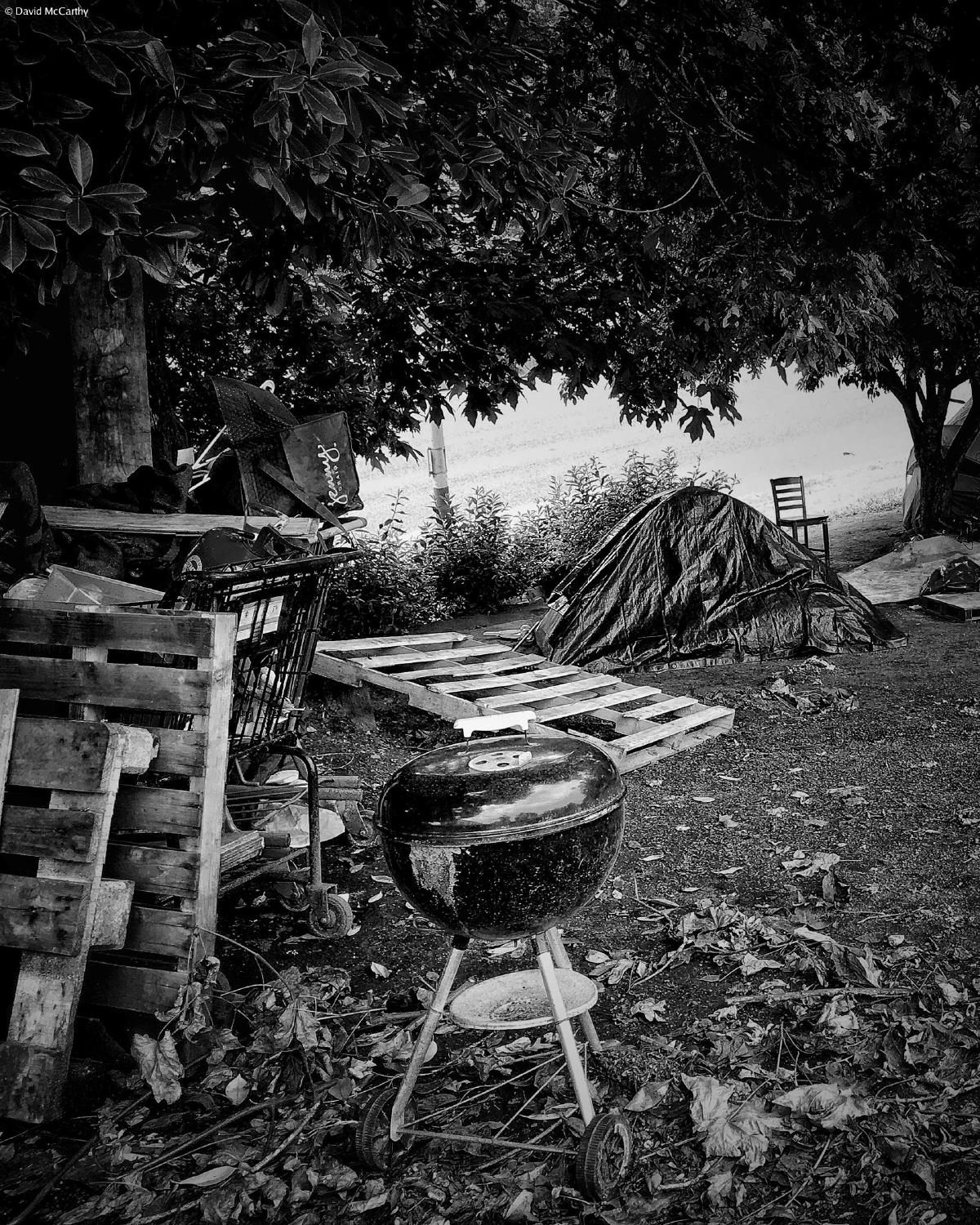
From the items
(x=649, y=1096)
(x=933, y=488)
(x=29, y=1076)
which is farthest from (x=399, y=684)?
(x=933, y=488)

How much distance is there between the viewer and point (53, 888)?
9.45ft

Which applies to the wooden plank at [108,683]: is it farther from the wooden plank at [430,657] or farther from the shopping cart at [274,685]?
the wooden plank at [430,657]

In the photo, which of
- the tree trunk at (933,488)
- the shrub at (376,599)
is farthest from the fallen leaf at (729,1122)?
the tree trunk at (933,488)

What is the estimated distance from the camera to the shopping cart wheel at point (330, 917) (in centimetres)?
377

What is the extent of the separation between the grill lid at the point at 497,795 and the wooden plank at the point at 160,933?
0.94m

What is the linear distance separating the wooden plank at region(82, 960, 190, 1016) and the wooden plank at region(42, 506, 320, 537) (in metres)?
1.92

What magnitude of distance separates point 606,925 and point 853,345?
346 inches

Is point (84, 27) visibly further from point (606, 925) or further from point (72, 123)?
point (606, 925)

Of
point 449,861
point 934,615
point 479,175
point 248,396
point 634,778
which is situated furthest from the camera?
point 934,615

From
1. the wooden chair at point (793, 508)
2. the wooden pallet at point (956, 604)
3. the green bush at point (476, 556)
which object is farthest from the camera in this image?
the wooden chair at point (793, 508)

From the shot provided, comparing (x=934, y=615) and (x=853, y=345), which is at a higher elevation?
(x=853, y=345)

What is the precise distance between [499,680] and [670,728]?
1.36 m

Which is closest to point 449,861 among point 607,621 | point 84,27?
point 84,27

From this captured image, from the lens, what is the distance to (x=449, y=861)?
233cm
